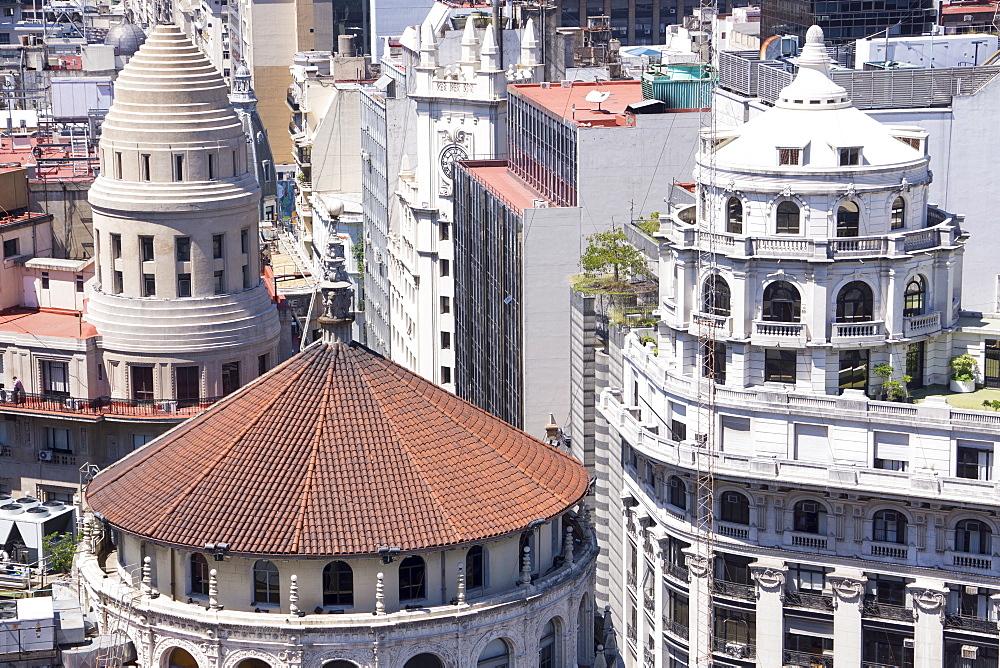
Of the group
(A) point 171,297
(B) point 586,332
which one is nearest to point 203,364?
(A) point 171,297

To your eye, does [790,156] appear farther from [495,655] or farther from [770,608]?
[495,655]

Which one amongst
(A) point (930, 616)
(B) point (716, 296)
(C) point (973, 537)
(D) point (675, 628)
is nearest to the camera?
(C) point (973, 537)

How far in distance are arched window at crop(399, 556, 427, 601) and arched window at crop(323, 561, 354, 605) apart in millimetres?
1953

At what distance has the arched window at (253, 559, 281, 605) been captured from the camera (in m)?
83.9

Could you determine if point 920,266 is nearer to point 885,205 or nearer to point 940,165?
point 885,205

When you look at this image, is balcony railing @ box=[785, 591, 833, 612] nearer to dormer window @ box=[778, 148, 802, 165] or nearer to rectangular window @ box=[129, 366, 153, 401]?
dormer window @ box=[778, 148, 802, 165]

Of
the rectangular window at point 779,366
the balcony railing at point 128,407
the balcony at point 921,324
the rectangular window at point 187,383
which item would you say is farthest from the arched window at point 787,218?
the rectangular window at point 187,383

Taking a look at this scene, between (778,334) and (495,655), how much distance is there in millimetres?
46710

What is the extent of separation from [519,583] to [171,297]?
190 ft

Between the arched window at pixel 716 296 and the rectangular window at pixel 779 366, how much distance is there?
3449 mm

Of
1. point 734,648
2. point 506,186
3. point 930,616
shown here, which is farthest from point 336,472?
point 506,186

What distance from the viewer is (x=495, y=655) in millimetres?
86188

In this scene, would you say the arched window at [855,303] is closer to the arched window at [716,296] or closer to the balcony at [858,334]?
the balcony at [858,334]

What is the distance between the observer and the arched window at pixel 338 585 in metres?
83.6
